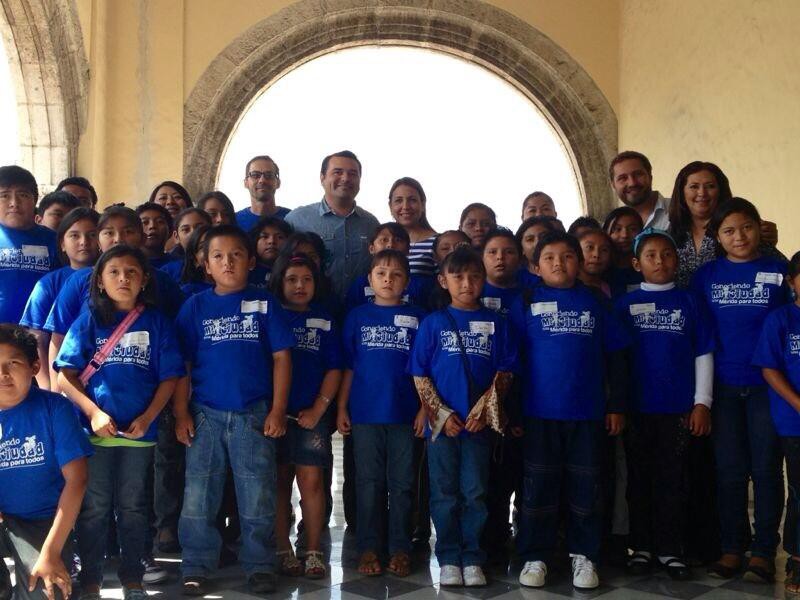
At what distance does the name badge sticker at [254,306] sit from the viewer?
329cm

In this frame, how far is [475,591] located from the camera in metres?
3.20

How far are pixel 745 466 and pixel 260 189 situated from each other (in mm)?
2729

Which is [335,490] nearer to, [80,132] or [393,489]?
[393,489]

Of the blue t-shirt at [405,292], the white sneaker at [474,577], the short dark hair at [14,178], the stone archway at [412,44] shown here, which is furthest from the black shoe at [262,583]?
the stone archway at [412,44]

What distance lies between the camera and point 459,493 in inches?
134

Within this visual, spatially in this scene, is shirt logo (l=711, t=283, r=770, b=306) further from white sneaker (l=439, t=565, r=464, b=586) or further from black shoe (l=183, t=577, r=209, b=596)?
black shoe (l=183, t=577, r=209, b=596)

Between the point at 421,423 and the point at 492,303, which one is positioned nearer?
the point at 421,423

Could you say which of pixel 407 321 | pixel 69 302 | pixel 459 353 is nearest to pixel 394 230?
pixel 407 321

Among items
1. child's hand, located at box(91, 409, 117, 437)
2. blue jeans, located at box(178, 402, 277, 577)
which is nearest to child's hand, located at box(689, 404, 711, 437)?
blue jeans, located at box(178, 402, 277, 577)

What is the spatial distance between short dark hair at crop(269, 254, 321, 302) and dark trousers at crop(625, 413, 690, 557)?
146 centimetres

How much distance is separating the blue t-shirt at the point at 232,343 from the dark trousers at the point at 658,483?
1485 millimetres

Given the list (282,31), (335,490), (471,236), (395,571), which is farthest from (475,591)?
(282,31)

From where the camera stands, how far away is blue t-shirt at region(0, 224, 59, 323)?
366 centimetres

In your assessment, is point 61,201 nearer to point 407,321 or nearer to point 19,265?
point 19,265
